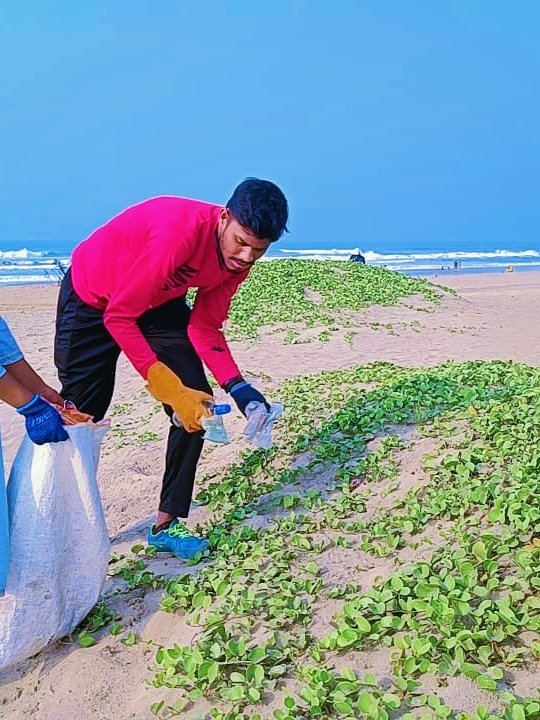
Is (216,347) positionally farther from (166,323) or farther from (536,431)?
(536,431)

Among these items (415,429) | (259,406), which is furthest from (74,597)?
(415,429)

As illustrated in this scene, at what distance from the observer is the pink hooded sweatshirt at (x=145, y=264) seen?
3377 millimetres

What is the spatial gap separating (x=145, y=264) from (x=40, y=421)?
82 centimetres

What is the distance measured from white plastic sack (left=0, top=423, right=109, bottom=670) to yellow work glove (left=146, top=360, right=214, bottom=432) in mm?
374

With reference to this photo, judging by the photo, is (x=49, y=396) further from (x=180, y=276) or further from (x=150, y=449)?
(x=150, y=449)

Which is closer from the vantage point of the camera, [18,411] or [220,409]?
[18,411]

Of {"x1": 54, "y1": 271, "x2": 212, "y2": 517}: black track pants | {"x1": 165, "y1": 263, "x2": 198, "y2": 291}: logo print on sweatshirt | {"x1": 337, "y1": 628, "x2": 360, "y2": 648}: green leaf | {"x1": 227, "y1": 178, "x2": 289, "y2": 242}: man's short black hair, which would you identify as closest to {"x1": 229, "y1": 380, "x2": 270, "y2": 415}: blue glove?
{"x1": 54, "y1": 271, "x2": 212, "y2": 517}: black track pants

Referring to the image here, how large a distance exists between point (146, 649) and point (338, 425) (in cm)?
235

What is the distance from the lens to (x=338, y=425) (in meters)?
5.07

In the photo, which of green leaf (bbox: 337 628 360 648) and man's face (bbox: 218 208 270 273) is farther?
man's face (bbox: 218 208 270 273)

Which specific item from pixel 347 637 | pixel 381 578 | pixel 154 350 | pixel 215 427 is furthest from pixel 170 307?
pixel 347 637

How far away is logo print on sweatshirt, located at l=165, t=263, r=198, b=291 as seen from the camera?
349cm

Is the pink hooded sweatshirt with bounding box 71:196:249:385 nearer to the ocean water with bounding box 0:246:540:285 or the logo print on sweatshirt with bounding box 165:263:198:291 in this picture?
the logo print on sweatshirt with bounding box 165:263:198:291

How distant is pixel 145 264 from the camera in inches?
133
